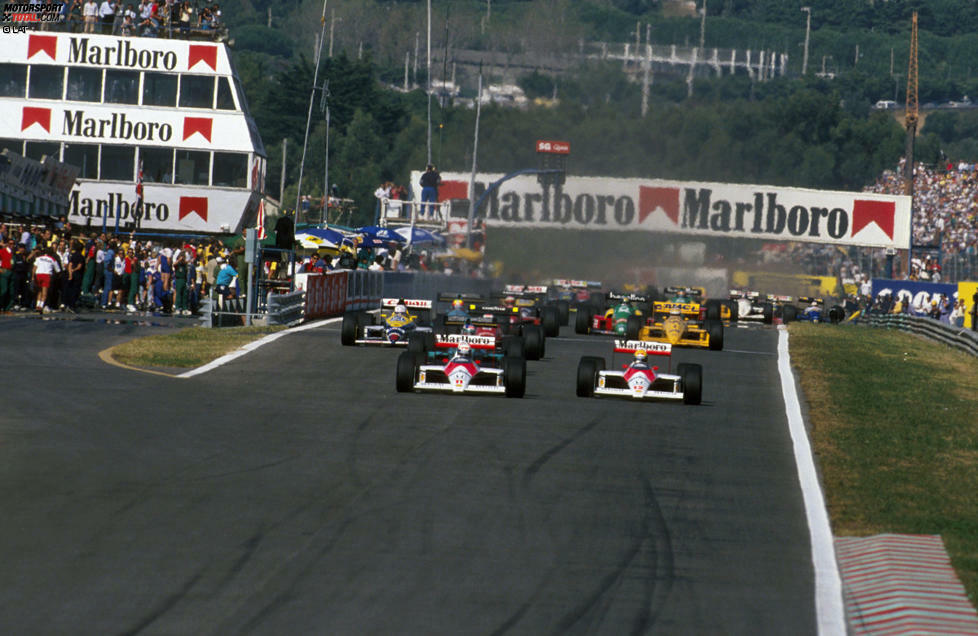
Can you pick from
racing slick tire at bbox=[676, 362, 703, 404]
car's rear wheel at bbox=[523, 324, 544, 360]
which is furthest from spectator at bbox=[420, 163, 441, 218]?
racing slick tire at bbox=[676, 362, 703, 404]

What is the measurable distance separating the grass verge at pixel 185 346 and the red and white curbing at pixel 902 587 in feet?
41.8

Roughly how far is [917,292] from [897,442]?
4120 centimetres

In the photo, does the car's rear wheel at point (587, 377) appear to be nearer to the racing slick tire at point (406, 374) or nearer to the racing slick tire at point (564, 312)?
the racing slick tire at point (406, 374)

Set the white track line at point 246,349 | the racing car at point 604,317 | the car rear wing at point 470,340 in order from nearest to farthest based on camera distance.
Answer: the car rear wing at point 470,340 < the white track line at point 246,349 < the racing car at point 604,317

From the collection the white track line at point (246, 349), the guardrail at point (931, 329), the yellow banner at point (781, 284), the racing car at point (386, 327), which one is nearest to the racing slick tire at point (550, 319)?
the racing car at point (386, 327)

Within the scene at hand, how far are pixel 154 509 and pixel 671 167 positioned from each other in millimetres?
61654

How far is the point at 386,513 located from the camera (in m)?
10.5

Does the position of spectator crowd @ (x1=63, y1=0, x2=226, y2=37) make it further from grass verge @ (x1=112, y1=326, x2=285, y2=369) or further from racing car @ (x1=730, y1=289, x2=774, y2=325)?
grass verge @ (x1=112, y1=326, x2=285, y2=369)

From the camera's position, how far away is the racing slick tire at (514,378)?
17.9m

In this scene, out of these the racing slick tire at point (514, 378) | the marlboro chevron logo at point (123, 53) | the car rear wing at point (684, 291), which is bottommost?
the racing slick tire at point (514, 378)

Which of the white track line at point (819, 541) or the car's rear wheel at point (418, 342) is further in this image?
the car's rear wheel at point (418, 342)

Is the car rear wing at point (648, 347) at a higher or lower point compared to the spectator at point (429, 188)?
lower

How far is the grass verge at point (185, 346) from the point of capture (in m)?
21.4

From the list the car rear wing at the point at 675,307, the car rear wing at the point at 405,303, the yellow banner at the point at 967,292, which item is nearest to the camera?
the car rear wing at the point at 405,303
